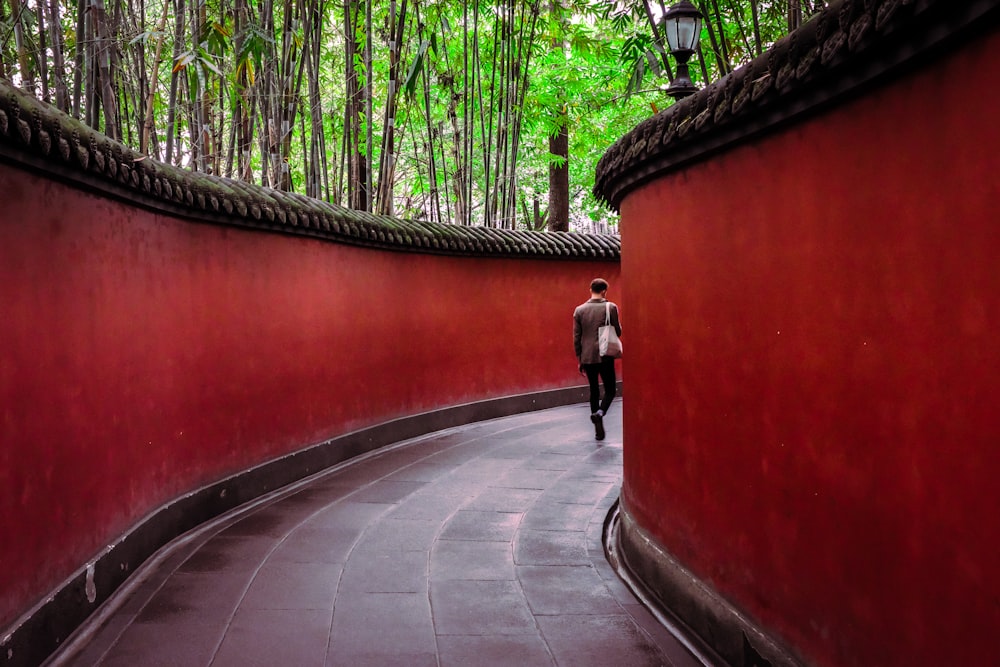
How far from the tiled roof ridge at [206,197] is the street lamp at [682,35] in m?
2.38

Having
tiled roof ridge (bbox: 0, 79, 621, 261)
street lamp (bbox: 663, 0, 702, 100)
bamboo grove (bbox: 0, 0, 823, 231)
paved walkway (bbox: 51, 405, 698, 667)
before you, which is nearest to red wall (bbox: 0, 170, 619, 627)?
tiled roof ridge (bbox: 0, 79, 621, 261)

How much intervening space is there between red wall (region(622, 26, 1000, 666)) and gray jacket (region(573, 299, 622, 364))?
3.83 meters

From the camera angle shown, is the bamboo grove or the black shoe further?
the black shoe

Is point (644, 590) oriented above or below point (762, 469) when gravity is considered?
below

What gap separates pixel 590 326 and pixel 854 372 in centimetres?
521

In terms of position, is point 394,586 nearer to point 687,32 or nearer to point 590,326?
point 687,32

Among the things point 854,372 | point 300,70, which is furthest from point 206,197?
point 854,372

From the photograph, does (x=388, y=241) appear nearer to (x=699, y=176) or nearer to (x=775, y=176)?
(x=699, y=176)

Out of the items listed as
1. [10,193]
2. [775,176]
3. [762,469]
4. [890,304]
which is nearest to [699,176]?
[775,176]

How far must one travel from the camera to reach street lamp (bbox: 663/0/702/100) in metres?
3.93

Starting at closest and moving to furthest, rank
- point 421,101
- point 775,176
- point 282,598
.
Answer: point 775,176 < point 282,598 < point 421,101

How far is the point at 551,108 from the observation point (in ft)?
35.4

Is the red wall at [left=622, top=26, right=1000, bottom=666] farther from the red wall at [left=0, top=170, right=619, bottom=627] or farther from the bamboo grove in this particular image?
the red wall at [left=0, top=170, right=619, bottom=627]

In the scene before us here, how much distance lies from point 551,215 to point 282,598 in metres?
Answer: 10.2
